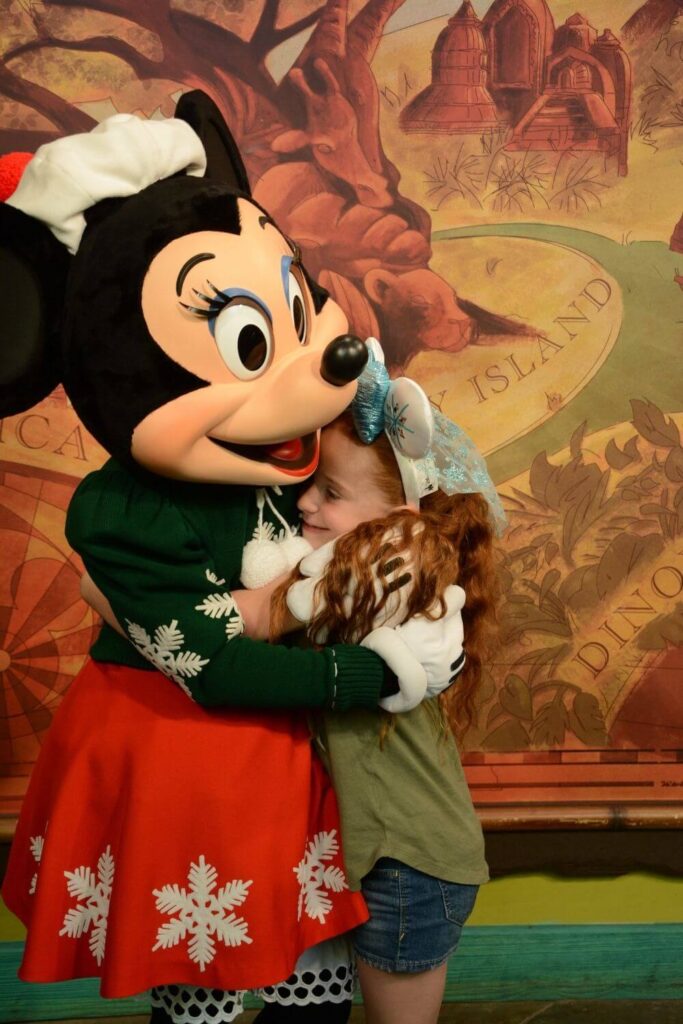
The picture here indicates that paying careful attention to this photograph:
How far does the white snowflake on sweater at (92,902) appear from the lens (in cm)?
125

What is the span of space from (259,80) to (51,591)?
1.03m

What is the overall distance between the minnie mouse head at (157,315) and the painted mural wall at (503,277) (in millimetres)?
787

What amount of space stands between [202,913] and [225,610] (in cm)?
35

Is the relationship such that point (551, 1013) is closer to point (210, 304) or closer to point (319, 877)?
point (319, 877)

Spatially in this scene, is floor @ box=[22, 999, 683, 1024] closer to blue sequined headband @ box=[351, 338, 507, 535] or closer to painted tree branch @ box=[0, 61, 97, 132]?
blue sequined headband @ box=[351, 338, 507, 535]

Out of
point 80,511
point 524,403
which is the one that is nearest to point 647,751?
point 524,403

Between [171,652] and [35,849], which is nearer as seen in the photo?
[171,652]

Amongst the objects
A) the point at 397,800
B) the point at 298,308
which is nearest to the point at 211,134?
the point at 298,308

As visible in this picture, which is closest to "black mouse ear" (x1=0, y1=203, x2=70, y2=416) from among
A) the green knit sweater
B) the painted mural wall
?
the green knit sweater

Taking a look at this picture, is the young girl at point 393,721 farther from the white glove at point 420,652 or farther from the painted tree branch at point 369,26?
the painted tree branch at point 369,26

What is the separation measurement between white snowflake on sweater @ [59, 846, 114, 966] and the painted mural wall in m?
0.80

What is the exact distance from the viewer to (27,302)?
1.17m

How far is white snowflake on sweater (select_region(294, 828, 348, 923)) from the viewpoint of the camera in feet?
4.16

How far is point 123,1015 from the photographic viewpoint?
6.72ft
